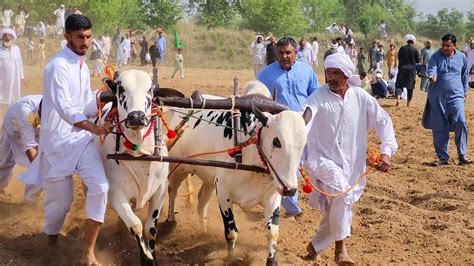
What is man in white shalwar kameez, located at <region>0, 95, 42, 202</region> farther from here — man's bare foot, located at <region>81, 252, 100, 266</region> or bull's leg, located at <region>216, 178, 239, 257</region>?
bull's leg, located at <region>216, 178, 239, 257</region>

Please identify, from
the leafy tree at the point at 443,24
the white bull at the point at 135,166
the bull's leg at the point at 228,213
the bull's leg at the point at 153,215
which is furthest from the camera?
the leafy tree at the point at 443,24

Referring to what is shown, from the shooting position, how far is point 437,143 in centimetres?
1248


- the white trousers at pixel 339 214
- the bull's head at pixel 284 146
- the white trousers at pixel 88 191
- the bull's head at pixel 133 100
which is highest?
the bull's head at pixel 133 100

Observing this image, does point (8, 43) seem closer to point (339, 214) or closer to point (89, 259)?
point (89, 259)

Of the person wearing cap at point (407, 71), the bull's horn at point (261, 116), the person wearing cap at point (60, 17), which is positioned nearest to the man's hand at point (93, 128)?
the bull's horn at point (261, 116)

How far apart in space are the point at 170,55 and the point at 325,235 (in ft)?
119

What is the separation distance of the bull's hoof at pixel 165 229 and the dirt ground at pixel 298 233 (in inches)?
2.9

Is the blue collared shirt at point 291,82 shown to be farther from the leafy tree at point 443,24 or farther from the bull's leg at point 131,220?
the leafy tree at point 443,24

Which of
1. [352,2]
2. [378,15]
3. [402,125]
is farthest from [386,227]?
[352,2]

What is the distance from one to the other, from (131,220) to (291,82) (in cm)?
277

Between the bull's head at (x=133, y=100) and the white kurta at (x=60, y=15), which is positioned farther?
the white kurta at (x=60, y=15)

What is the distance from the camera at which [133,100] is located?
5.88 m

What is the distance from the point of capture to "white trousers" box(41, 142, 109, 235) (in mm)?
6090

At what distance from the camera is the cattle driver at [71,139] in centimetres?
599
